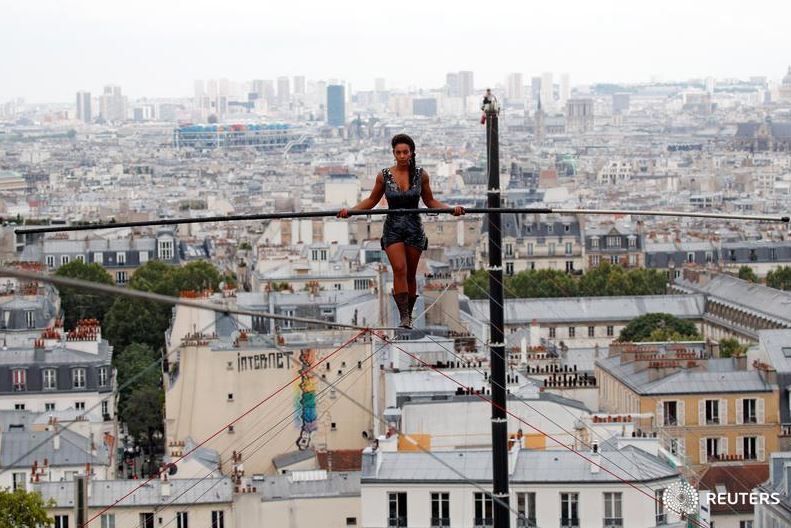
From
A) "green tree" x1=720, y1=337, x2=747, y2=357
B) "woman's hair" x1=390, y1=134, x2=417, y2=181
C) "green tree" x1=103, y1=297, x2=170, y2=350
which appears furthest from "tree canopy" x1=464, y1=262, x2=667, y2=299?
"woman's hair" x1=390, y1=134, x2=417, y2=181

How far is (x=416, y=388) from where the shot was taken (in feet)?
76.0

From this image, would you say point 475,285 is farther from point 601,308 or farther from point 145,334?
point 145,334

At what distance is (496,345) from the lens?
27.6 feet

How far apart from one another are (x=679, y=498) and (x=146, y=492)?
171 inches

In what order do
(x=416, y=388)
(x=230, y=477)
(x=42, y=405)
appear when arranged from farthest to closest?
1. (x=42, y=405)
2. (x=416, y=388)
3. (x=230, y=477)

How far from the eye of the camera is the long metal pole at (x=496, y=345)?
8.17 metres

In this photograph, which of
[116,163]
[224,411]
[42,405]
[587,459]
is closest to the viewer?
[587,459]

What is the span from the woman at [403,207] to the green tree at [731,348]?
25.6 meters

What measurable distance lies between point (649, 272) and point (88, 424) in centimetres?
3070

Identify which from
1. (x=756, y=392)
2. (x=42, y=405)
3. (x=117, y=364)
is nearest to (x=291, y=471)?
(x=756, y=392)

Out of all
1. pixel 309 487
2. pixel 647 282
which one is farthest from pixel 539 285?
pixel 309 487

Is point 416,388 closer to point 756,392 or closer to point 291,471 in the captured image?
point 291,471

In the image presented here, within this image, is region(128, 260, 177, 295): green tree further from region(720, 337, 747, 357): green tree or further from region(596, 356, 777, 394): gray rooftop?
region(596, 356, 777, 394): gray rooftop

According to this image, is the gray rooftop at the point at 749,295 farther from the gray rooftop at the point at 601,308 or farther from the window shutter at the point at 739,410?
the window shutter at the point at 739,410
